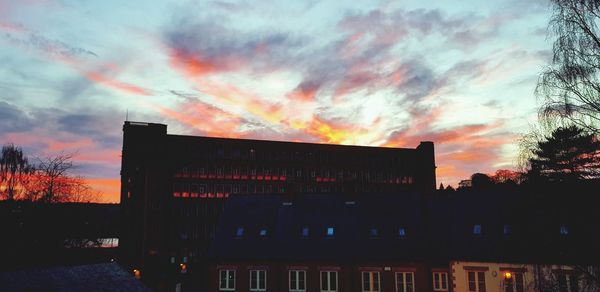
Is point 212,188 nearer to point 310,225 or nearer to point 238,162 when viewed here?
point 238,162

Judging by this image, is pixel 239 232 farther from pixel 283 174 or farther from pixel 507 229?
pixel 283 174

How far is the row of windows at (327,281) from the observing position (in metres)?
36.3

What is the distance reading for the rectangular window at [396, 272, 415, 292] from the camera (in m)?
36.4

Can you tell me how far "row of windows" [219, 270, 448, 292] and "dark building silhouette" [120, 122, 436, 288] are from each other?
36.8m

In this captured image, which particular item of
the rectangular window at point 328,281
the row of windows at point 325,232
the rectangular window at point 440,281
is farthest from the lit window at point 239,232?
the rectangular window at point 440,281

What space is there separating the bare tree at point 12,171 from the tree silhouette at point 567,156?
1856 inches

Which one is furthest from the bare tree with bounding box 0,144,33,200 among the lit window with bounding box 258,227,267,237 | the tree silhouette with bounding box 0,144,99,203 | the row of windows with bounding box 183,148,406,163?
the row of windows with bounding box 183,148,406,163

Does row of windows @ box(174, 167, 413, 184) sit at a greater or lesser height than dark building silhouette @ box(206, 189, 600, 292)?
greater

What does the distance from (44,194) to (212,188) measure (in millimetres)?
49130

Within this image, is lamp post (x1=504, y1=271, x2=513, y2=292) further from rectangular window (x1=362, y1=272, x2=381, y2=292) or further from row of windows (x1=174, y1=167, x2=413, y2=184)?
row of windows (x1=174, y1=167, x2=413, y2=184)

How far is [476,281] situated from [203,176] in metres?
66.8

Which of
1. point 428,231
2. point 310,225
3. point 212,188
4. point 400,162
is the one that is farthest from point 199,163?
point 428,231

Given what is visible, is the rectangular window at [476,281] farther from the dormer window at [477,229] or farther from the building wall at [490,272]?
the dormer window at [477,229]

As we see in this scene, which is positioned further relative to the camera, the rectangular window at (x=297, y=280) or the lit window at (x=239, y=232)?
the lit window at (x=239, y=232)
